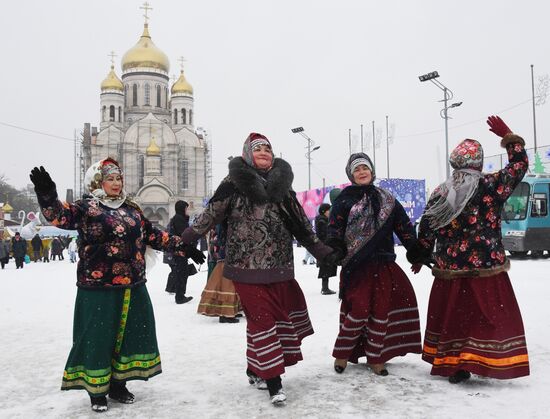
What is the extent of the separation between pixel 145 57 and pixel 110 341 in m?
60.8

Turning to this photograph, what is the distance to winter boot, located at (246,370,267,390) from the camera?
12.9 feet

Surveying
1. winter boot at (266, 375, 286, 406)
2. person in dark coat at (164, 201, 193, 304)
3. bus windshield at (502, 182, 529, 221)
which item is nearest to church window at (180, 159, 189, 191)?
bus windshield at (502, 182, 529, 221)

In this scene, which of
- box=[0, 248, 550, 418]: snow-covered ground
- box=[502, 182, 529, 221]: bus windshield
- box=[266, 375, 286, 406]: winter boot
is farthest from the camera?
box=[502, 182, 529, 221]: bus windshield

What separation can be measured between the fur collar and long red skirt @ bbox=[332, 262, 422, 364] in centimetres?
94

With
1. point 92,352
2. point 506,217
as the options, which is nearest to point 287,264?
point 92,352

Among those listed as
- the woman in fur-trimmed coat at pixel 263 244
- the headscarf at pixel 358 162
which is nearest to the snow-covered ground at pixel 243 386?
the woman in fur-trimmed coat at pixel 263 244

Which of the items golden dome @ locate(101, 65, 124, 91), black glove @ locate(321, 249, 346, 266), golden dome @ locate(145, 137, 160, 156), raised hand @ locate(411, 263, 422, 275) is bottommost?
raised hand @ locate(411, 263, 422, 275)

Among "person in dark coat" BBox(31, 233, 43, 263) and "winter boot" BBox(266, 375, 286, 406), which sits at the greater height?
"person in dark coat" BBox(31, 233, 43, 263)

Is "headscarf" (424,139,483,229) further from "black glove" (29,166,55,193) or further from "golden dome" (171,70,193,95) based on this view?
"golden dome" (171,70,193,95)

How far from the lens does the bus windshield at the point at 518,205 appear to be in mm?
16344

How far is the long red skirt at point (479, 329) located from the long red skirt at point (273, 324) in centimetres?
96

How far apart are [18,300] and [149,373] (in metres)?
7.11

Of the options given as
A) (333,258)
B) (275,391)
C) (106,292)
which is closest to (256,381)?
(275,391)

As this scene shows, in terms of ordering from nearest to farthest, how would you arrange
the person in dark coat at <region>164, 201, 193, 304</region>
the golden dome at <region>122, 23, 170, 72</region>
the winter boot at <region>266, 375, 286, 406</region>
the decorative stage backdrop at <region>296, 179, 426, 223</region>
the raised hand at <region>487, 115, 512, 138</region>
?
the winter boot at <region>266, 375, 286, 406</region> → the raised hand at <region>487, 115, 512, 138</region> → the person in dark coat at <region>164, 201, 193, 304</region> → the decorative stage backdrop at <region>296, 179, 426, 223</region> → the golden dome at <region>122, 23, 170, 72</region>
